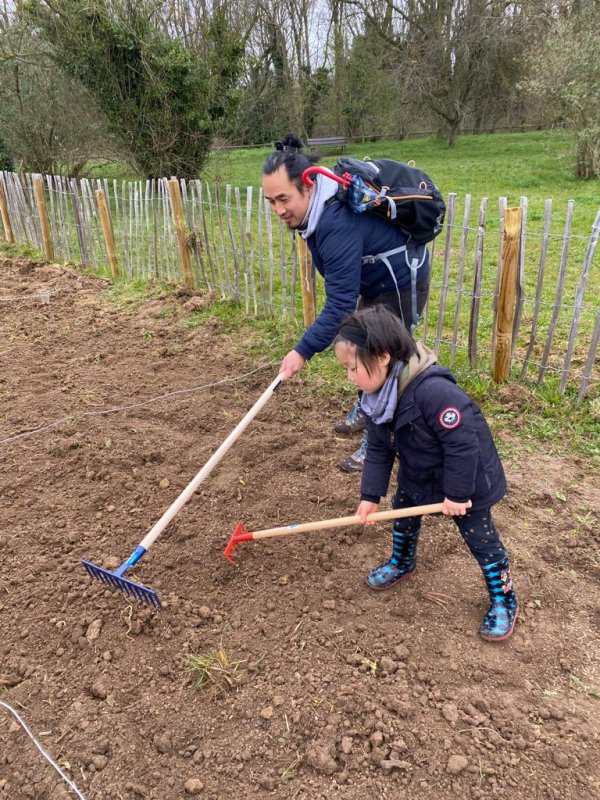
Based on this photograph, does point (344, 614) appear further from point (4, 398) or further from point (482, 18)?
point (482, 18)

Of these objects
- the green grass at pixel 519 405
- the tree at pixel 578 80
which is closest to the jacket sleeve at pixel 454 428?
the green grass at pixel 519 405

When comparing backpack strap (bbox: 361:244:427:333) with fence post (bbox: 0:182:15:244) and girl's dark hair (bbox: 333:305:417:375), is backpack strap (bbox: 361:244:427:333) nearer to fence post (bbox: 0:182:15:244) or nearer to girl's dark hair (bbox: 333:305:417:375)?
girl's dark hair (bbox: 333:305:417:375)

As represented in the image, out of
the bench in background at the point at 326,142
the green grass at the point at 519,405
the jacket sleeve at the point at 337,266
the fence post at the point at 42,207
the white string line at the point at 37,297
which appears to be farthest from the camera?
the bench in background at the point at 326,142

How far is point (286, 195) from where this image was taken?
2.52 meters

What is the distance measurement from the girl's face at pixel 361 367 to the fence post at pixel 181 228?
5.08m

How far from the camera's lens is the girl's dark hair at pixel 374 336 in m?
1.91

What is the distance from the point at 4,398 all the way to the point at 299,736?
144 inches

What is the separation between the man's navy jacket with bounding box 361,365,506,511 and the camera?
1.96 metres

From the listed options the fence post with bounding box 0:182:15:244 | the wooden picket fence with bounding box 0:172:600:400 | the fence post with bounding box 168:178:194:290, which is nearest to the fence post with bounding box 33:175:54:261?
the wooden picket fence with bounding box 0:172:600:400

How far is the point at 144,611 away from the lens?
2.57 m

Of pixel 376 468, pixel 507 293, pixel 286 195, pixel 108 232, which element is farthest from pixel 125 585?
pixel 108 232

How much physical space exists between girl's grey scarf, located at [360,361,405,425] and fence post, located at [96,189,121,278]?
6.52 m

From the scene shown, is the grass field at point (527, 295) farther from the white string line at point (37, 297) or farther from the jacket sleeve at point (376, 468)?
the jacket sleeve at point (376, 468)

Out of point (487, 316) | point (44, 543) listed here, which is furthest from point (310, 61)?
point (44, 543)
